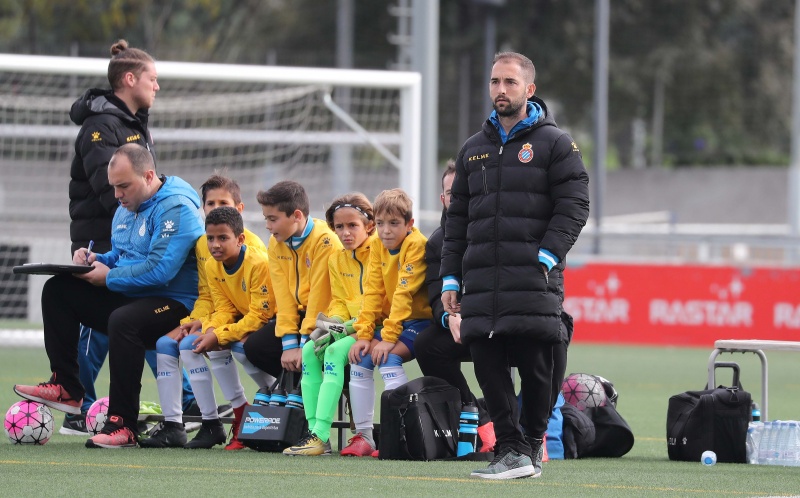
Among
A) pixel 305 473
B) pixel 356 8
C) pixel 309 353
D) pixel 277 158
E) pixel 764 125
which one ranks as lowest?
pixel 305 473

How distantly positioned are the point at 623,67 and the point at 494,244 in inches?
1174

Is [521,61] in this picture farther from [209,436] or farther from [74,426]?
[74,426]

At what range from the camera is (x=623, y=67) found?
35562 millimetres

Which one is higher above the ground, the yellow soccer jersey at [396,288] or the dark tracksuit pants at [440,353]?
the yellow soccer jersey at [396,288]

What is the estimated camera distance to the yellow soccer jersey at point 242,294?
26.2 feet

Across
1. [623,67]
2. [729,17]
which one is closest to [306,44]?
[623,67]

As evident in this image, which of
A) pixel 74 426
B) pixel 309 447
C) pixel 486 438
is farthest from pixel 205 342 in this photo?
pixel 486 438

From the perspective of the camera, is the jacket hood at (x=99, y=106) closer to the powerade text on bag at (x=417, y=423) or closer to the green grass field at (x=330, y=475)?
the green grass field at (x=330, y=475)

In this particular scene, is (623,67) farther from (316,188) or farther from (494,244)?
(494,244)

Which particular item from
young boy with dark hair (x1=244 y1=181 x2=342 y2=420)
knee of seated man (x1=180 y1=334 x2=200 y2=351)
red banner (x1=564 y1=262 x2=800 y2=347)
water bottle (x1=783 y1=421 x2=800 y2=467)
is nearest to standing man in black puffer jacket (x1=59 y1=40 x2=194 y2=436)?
knee of seated man (x1=180 y1=334 x2=200 y2=351)

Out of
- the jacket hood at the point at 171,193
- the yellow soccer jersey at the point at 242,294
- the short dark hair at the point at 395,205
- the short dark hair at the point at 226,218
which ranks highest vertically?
the jacket hood at the point at 171,193

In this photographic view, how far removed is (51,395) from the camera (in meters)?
8.02

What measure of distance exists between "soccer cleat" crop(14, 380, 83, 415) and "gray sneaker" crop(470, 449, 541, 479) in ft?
8.72

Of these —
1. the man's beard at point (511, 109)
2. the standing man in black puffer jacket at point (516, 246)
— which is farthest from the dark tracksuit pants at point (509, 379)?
the man's beard at point (511, 109)
